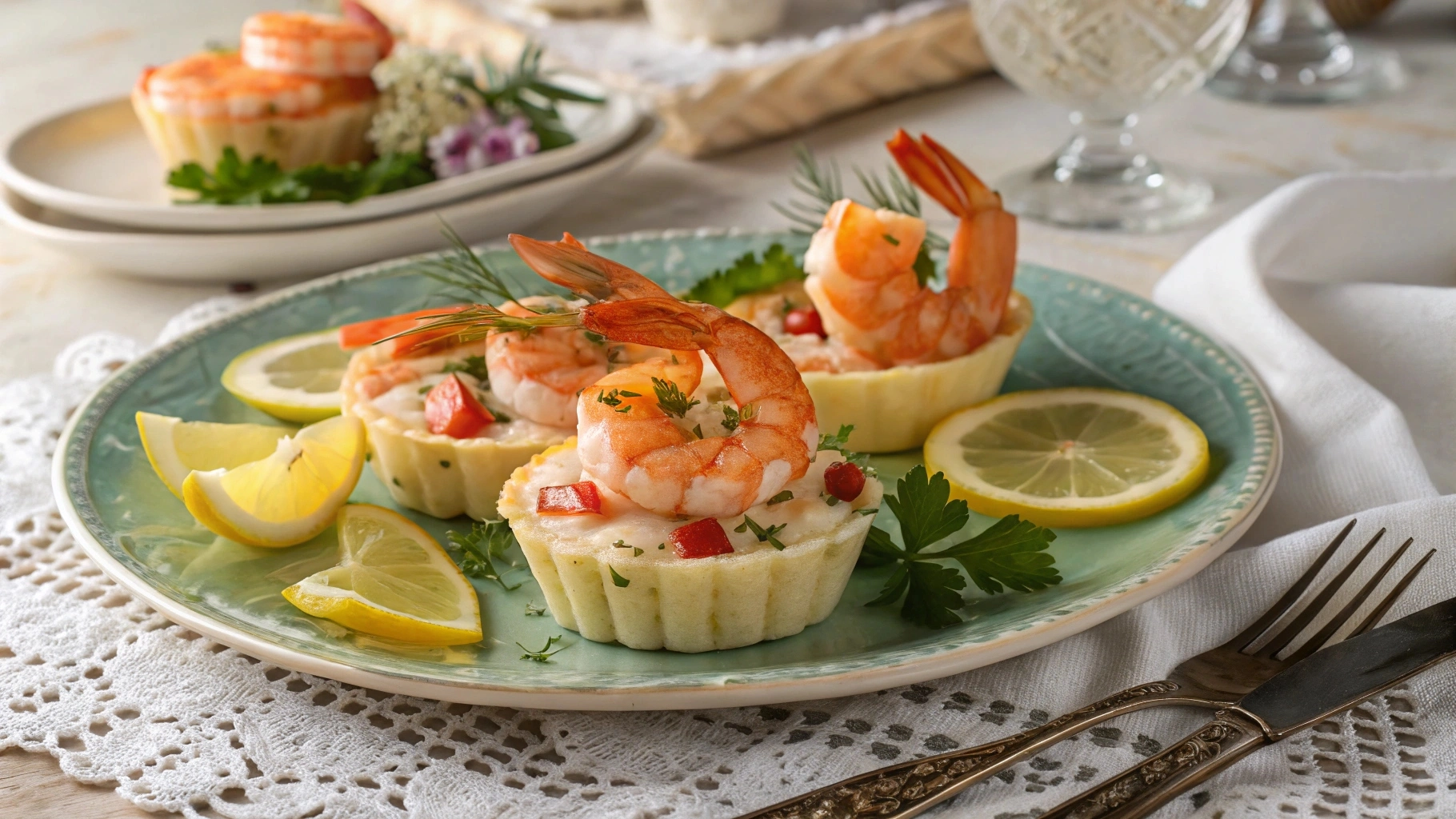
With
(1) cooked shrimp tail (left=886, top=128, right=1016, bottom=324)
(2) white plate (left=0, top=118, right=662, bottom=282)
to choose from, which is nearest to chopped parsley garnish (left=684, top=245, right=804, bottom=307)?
(1) cooked shrimp tail (left=886, top=128, right=1016, bottom=324)

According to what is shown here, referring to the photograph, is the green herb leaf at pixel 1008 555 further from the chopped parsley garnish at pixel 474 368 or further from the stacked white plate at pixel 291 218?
the stacked white plate at pixel 291 218

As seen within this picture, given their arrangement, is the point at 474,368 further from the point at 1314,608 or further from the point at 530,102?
the point at 530,102

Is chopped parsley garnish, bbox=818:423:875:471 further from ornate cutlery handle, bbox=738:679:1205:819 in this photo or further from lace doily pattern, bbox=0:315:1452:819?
ornate cutlery handle, bbox=738:679:1205:819

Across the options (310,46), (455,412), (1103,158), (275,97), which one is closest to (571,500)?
(455,412)

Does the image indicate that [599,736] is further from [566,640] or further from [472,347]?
[472,347]

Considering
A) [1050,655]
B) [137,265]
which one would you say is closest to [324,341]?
[137,265]

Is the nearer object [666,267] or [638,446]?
[638,446]
